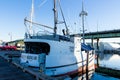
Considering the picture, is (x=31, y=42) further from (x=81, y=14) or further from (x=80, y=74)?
(x=81, y=14)

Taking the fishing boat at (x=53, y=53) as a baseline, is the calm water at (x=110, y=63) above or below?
below

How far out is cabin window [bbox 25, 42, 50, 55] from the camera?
16.8 metres

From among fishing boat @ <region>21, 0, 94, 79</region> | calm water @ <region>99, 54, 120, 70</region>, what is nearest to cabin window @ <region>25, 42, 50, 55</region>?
fishing boat @ <region>21, 0, 94, 79</region>

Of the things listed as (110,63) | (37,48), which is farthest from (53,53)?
(110,63)

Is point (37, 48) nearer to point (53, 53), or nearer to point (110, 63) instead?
point (53, 53)

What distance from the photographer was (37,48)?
1769 centimetres

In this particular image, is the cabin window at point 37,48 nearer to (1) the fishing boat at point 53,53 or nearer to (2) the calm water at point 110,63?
(1) the fishing boat at point 53,53

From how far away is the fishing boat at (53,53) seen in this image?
53.6ft

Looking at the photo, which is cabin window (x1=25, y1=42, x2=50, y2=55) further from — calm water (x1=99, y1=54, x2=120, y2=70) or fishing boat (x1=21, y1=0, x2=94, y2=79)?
calm water (x1=99, y1=54, x2=120, y2=70)

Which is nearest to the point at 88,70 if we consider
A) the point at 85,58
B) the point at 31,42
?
the point at 85,58

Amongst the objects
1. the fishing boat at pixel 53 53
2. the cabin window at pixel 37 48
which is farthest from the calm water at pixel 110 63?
the cabin window at pixel 37 48

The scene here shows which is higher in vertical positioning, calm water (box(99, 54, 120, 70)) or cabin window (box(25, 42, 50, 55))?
cabin window (box(25, 42, 50, 55))

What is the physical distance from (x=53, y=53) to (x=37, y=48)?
6.34ft

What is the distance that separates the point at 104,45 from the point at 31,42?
12206 centimetres
